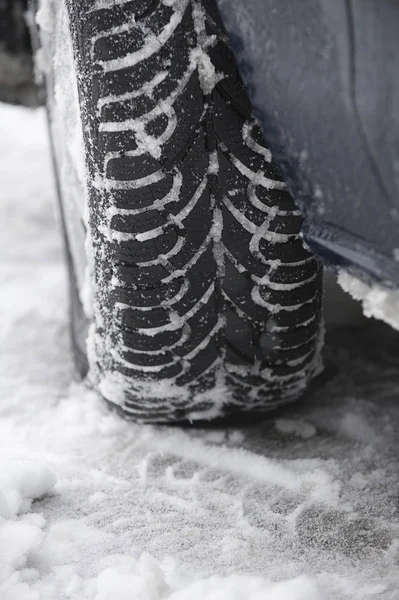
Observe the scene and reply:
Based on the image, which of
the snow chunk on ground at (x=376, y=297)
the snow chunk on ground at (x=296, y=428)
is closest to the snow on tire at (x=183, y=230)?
the snow chunk on ground at (x=296, y=428)

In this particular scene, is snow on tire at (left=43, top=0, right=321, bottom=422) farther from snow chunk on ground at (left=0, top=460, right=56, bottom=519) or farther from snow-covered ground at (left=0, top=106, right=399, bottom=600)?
snow chunk on ground at (left=0, top=460, right=56, bottom=519)

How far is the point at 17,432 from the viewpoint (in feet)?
3.84

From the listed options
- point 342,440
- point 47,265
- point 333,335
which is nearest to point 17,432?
point 342,440

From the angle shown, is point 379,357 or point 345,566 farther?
point 379,357

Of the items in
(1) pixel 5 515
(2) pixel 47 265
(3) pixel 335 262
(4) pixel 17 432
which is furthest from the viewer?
(2) pixel 47 265

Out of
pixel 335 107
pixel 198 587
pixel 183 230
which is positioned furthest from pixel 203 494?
pixel 335 107

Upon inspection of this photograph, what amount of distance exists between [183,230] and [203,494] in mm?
404

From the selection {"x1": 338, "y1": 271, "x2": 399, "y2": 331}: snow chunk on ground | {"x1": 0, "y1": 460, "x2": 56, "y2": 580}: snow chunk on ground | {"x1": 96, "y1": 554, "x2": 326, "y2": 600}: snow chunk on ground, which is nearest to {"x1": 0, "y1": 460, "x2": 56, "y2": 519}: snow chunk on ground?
{"x1": 0, "y1": 460, "x2": 56, "y2": 580}: snow chunk on ground

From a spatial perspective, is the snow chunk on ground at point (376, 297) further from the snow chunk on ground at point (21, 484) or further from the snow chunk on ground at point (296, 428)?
the snow chunk on ground at point (21, 484)

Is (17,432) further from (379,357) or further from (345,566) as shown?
(379,357)

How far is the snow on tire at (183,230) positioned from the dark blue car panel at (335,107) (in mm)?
90

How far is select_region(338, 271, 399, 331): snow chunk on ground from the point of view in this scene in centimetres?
77

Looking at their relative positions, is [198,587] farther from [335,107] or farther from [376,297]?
[335,107]

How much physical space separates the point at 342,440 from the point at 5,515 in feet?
1.81
